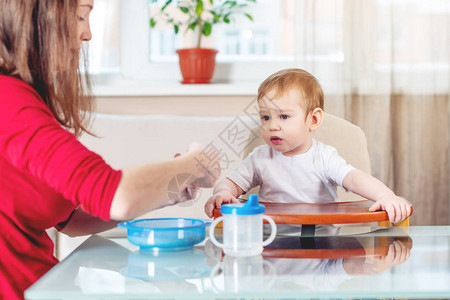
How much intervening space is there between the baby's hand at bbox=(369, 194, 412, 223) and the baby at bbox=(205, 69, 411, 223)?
0.21 m

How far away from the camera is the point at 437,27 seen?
2340 mm

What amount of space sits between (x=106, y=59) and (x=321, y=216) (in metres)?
1.77

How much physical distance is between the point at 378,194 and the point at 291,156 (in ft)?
0.91

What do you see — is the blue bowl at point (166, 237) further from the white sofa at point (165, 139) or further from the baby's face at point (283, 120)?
the white sofa at point (165, 139)

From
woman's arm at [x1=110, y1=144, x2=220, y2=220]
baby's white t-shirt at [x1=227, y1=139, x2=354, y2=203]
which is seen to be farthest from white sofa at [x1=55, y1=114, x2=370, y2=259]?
woman's arm at [x1=110, y1=144, x2=220, y2=220]

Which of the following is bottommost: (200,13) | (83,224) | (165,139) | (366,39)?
(83,224)

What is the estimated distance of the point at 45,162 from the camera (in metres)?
0.87

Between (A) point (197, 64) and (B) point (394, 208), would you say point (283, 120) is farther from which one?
(A) point (197, 64)

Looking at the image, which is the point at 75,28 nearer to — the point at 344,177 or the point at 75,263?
the point at 75,263

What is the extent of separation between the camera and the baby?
1.39 m

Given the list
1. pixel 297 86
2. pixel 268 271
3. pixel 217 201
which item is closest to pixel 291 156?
pixel 297 86

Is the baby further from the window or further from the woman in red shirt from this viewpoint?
the window

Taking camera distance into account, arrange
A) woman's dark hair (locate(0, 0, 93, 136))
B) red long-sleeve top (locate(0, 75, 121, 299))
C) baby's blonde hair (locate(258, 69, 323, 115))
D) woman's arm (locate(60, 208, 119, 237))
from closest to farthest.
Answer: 1. red long-sleeve top (locate(0, 75, 121, 299))
2. woman's dark hair (locate(0, 0, 93, 136))
3. woman's arm (locate(60, 208, 119, 237))
4. baby's blonde hair (locate(258, 69, 323, 115))

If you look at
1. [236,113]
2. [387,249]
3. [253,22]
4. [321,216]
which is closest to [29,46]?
[321,216]
